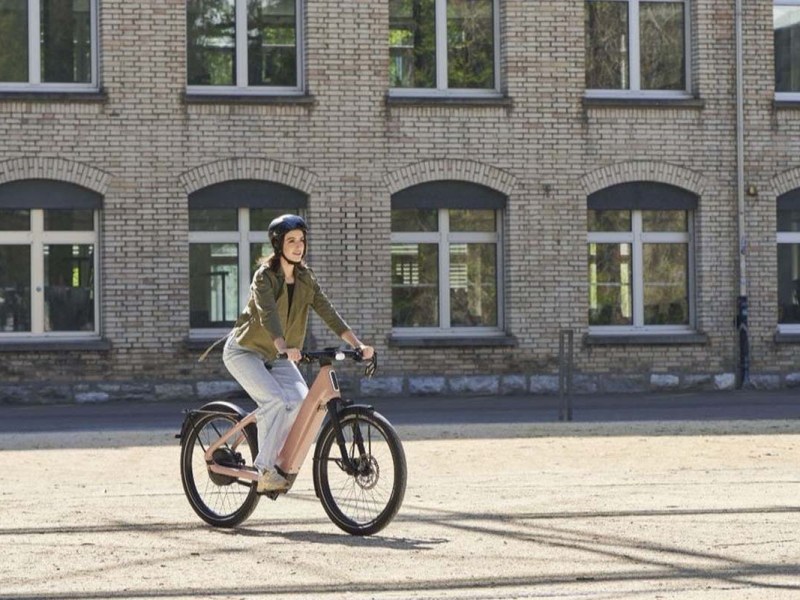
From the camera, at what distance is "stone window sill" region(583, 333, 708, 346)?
26.1 metres

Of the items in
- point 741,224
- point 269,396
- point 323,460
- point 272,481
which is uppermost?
point 741,224

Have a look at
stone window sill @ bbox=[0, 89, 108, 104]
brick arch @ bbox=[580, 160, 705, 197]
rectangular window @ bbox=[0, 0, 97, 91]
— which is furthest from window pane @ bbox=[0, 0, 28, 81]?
brick arch @ bbox=[580, 160, 705, 197]

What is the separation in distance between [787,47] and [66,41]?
34.3 ft

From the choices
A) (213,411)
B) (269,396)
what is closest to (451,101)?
(213,411)

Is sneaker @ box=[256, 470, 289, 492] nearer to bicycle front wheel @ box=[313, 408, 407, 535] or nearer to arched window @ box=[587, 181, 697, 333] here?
bicycle front wheel @ box=[313, 408, 407, 535]

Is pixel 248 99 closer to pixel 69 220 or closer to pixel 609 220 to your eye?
pixel 69 220

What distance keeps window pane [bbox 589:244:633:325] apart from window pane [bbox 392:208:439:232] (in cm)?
237

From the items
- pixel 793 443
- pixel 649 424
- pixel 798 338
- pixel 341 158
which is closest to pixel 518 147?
pixel 341 158

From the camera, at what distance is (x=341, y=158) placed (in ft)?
83.5

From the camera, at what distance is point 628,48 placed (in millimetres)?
26609

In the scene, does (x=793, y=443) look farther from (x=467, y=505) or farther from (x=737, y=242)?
(x=737, y=242)

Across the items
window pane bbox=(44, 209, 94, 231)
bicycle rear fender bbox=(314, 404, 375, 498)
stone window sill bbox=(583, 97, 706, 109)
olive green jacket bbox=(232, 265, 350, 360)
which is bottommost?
bicycle rear fender bbox=(314, 404, 375, 498)

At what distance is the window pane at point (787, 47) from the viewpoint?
27094mm

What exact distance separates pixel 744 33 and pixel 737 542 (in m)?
18.2
